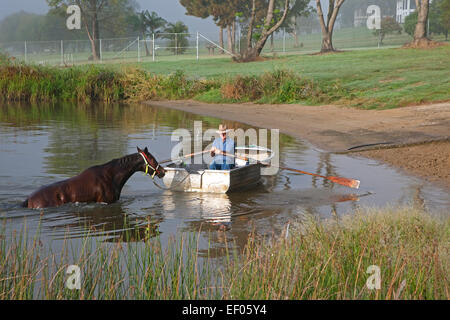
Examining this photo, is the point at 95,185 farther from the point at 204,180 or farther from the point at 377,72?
the point at 377,72

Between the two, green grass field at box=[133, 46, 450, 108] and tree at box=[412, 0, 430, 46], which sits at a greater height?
tree at box=[412, 0, 430, 46]

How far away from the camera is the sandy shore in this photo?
17969 mm

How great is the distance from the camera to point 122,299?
6605 millimetres

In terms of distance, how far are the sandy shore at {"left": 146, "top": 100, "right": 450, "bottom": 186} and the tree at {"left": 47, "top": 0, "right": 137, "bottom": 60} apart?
50999mm

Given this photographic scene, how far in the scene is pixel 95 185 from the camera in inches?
493

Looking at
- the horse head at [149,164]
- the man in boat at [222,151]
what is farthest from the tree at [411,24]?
the horse head at [149,164]

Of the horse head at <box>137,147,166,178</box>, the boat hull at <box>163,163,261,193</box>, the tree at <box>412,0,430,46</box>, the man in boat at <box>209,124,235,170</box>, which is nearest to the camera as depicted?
the horse head at <box>137,147,166,178</box>

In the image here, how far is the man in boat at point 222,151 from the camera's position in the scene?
15.0m

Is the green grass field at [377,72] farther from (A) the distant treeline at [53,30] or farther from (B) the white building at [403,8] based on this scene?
(B) the white building at [403,8]

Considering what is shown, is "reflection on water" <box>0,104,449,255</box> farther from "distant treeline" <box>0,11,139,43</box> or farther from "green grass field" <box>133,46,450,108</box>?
"distant treeline" <box>0,11,139,43</box>

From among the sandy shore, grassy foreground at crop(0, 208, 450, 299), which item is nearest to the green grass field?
the sandy shore

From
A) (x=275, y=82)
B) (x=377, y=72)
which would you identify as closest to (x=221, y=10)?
(x=377, y=72)

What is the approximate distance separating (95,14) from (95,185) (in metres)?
79.1

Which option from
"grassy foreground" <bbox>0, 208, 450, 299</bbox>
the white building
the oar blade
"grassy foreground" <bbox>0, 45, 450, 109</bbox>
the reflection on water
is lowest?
the reflection on water
